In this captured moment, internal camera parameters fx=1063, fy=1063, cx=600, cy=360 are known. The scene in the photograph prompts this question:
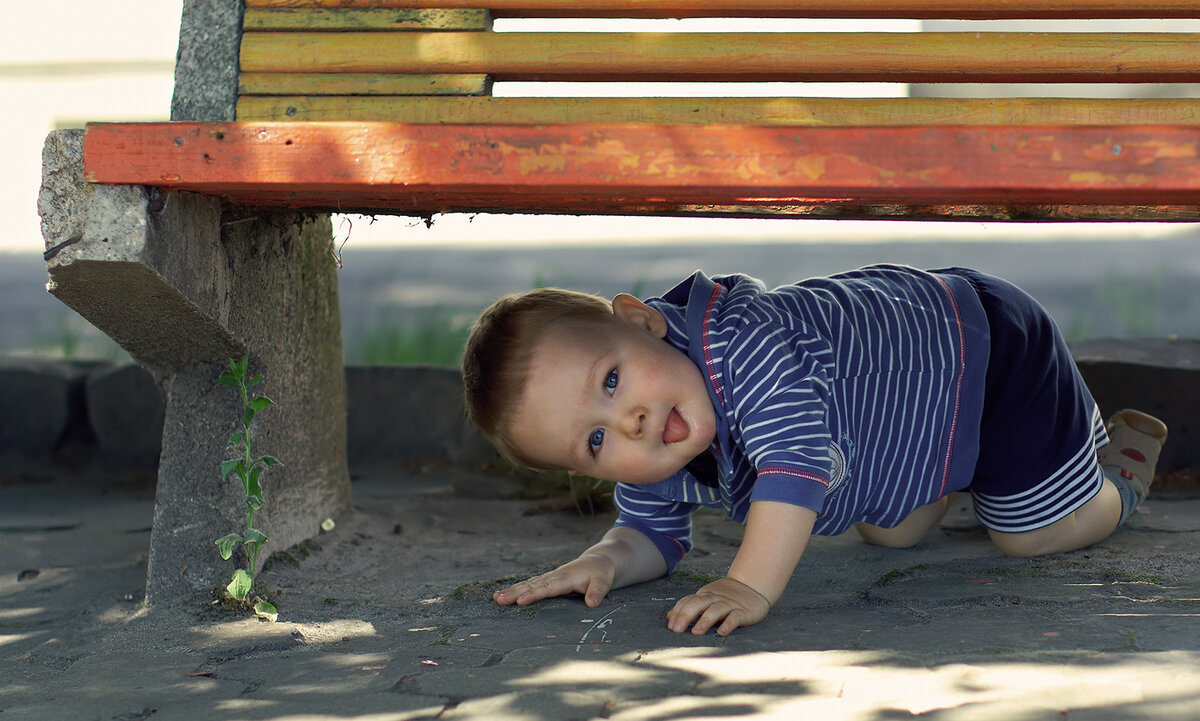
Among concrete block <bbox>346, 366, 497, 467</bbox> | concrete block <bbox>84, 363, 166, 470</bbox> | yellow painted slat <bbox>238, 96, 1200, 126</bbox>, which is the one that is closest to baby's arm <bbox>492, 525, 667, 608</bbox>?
yellow painted slat <bbox>238, 96, 1200, 126</bbox>

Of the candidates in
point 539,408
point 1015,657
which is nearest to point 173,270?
point 539,408

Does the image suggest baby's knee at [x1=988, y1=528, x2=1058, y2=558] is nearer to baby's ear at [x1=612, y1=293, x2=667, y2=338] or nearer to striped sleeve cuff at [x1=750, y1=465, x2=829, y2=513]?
striped sleeve cuff at [x1=750, y1=465, x2=829, y2=513]

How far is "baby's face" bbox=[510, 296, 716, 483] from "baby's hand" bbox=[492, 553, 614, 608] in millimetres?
225

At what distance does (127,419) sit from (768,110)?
8.91ft

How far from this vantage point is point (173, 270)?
185 centimetres

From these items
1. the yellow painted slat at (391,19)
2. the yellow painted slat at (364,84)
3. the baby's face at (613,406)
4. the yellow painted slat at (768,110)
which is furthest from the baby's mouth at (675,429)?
the yellow painted slat at (391,19)

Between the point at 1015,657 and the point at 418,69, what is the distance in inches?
53.4

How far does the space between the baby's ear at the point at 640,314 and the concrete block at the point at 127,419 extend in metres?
2.18

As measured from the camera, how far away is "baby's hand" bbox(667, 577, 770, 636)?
1.75 meters

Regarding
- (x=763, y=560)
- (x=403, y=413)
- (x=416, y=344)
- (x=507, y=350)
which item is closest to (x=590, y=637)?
(x=763, y=560)

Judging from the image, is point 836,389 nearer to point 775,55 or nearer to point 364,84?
point 775,55

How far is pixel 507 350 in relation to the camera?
202 cm

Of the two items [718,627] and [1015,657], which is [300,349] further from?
[1015,657]

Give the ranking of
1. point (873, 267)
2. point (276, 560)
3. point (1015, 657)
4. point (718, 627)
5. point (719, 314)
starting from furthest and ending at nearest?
point (873, 267) < point (276, 560) < point (719, 314) < point (718, 627) < point (1015, 657)
